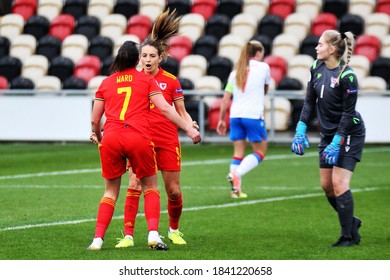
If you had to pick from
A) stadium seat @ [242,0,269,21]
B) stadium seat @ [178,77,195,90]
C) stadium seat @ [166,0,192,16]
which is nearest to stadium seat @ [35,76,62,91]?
stadium seat @ [178,77,195,90]

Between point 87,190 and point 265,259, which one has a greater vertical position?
point 265,259

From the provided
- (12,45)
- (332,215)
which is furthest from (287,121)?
(332,215)

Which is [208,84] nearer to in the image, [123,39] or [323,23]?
[123,39]

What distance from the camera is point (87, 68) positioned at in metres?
28.2

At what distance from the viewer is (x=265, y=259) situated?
940 centimetres

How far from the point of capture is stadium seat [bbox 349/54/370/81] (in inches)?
1020

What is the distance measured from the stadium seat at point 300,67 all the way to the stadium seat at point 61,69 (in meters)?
5.82

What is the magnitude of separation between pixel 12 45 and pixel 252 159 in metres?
15.3

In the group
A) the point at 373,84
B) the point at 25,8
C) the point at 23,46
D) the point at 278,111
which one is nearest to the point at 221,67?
the point at 278,111

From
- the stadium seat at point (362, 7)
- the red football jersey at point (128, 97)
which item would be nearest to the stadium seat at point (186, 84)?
the stadium seat at point (362, 7)

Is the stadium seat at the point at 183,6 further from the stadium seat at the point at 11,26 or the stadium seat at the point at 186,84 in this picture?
the stadium seat at the point at 186,84

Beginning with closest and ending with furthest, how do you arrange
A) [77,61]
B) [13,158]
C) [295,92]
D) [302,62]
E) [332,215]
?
[332,215] < [13,158] < [295,92] < [302,62] < [77,61]

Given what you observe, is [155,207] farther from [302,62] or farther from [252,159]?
[302,62]

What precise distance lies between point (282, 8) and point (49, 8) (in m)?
6.72
